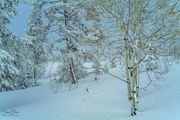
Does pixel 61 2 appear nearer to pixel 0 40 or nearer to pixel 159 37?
pixel 0 40

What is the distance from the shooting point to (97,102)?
24031mm

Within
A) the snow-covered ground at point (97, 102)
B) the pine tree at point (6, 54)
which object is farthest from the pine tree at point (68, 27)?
the pine tree at point (6, 54)

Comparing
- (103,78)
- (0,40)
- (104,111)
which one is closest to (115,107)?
(104,111)

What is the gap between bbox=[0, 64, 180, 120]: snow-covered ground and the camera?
17969 mm

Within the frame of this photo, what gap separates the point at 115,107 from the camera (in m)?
22.0

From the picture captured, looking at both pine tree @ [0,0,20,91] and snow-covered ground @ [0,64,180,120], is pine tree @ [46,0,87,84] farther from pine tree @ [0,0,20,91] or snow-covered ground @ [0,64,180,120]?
pine tree @ [0,0,20,91]

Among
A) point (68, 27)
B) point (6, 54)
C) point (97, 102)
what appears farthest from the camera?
point (68, 27)

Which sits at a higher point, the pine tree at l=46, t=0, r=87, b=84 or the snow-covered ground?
the pine tree at l=46, t=0, r=87, b=84

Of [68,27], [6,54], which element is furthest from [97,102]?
[68,27]

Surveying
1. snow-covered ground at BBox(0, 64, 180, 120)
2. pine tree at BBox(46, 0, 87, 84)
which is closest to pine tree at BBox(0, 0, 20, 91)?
snow-covered ground at BBox(0, 64, 180, 120)

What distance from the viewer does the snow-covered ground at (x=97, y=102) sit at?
707 inches

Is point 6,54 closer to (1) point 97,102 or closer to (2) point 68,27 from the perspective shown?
(1) point 97,102

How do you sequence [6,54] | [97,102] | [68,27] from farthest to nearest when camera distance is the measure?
[68,27], [97,102], [6,54]

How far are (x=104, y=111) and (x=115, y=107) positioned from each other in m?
1.16
